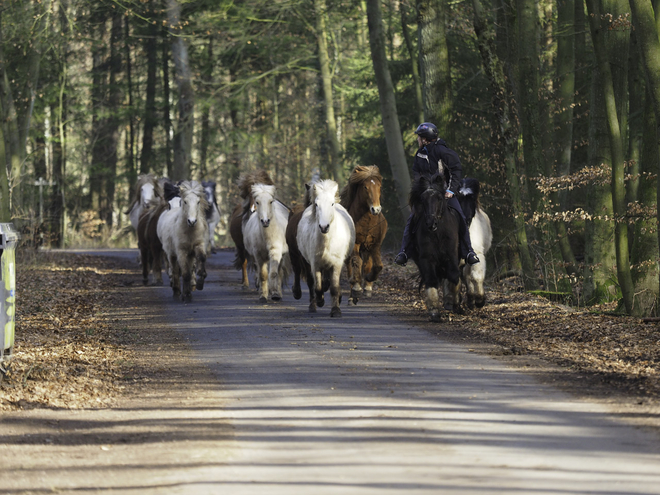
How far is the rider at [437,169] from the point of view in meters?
12.8

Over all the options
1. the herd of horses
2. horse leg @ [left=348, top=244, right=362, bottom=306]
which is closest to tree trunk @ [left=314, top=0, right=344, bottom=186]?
the herd of horses

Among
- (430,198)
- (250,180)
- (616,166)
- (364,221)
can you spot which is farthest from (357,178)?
(616,166)

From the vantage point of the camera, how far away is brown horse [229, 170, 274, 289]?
57.5ft

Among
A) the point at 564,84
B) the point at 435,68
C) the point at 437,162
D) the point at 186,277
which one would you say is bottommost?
the point at 186,277

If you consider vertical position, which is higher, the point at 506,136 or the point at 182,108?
the point at 182,108

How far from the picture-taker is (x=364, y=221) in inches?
634

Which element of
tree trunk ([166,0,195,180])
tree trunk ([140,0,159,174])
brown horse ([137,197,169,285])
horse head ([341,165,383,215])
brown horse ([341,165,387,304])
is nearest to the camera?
brown horse ([341,165,387,304])

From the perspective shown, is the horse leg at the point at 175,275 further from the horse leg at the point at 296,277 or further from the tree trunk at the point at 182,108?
the tree trunk at the point at 182,108

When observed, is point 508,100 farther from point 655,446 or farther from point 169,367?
point 655,446

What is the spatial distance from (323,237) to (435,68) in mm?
5857

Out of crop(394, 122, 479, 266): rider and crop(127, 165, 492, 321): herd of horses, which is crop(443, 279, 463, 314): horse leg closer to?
crop(127, 165, 492, 321): herd of horses

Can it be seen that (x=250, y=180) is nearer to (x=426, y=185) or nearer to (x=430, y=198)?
(x=426, y=185)

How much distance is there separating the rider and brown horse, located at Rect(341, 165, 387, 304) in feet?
7.65

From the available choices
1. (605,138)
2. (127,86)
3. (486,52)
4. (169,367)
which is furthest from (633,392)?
(127,86)
